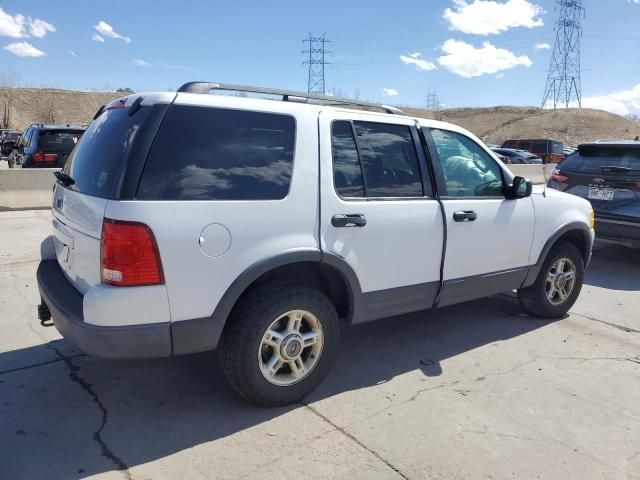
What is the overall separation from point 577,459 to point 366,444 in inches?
46.3

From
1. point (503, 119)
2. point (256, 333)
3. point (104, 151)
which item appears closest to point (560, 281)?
point (256, 333)

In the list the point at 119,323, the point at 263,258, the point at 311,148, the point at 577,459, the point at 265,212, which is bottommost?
the point at 577,459

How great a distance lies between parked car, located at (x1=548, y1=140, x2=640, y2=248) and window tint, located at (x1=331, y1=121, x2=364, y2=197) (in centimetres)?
522

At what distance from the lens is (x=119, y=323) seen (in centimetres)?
274

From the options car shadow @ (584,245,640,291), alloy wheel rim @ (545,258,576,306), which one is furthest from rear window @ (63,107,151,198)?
car shadow @ (584,245,640,291)

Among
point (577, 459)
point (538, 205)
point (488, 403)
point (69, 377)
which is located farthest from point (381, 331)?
point (69, 377)

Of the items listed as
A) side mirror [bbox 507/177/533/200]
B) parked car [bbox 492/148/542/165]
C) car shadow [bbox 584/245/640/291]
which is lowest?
car shadow [bbox 584/245/640/291]

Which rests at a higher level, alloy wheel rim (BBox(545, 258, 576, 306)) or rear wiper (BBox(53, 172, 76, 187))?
rear wiper (BBox(53, 172, 76, 187))

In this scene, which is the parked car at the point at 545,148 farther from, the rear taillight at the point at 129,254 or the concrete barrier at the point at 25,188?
the rear taillight at the point at 129,254

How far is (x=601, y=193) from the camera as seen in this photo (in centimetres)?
741

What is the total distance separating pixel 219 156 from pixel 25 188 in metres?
9.46

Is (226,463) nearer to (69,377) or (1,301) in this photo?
(69,377)

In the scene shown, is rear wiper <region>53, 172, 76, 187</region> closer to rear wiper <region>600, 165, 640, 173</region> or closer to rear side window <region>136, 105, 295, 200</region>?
rear side window <region>136, 105, 295, 200</region>

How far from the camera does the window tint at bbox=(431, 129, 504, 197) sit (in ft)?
13.6
